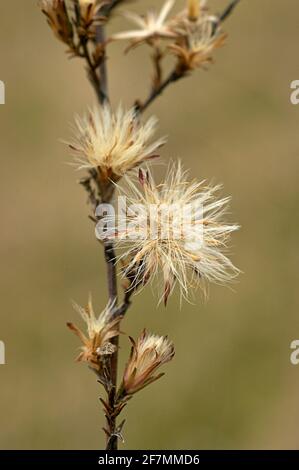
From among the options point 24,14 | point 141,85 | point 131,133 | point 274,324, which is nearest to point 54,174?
point 141,85

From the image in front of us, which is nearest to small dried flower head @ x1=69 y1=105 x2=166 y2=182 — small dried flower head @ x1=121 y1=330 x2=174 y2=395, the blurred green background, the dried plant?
the dried plant

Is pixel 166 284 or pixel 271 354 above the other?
pixel 271 354

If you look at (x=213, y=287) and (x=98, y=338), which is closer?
(x=98, y=338)

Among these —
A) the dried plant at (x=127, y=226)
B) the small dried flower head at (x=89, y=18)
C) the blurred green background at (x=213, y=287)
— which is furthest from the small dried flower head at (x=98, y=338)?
the blurred green background at (x=213, y=287)

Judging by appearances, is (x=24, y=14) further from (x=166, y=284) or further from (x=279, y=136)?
(x=166, y=284)

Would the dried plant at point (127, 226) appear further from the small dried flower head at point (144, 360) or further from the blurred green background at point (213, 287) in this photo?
the blurred green background at point (213, 287)

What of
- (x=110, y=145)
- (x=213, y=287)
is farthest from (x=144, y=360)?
(x=213, y=287)

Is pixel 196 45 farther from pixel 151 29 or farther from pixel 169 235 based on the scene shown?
pixel 169 235

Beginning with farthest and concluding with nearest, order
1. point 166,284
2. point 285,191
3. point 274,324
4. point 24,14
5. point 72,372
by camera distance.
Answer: point 24,14 → point 285,191 → point 274,324 → point 72,372 → point 166,284
